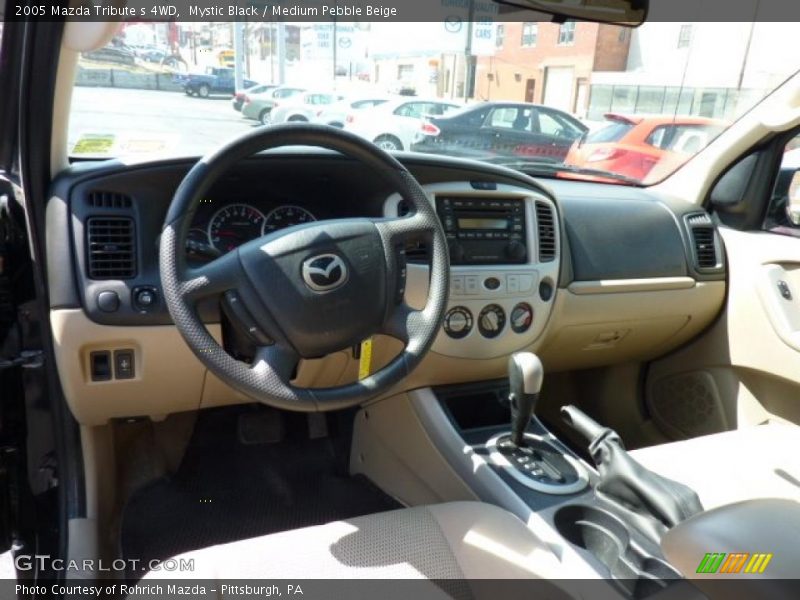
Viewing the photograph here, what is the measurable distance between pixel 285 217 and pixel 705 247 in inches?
63.7

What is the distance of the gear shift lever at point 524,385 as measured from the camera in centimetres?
163

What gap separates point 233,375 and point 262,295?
17cm

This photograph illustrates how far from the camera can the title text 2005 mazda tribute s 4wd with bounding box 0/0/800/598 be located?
1300mm

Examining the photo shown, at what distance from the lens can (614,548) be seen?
4.43 feet

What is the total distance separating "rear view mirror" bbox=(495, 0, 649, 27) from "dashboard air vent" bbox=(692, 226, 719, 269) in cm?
105

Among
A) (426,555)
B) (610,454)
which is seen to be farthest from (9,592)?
(610,454)

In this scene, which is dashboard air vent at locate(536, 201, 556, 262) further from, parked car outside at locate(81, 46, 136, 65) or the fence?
parked car outside at locate(81, 46, 136, 65)

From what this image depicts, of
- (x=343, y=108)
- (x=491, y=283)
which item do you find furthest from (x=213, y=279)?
(x=343, y=108)

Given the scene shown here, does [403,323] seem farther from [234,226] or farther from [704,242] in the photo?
[704,242]

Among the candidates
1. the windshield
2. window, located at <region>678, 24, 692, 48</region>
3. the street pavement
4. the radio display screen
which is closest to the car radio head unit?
the radio display screen

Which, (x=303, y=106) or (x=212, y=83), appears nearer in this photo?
(x=212, y=83)

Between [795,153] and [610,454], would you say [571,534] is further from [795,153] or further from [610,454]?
[795,153]

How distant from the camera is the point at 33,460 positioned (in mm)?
1716

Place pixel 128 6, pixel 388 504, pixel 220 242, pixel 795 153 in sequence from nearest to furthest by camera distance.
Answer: pixel 128 6 < pixel 220 242 < pixel 388 504 < pixel 795 153
